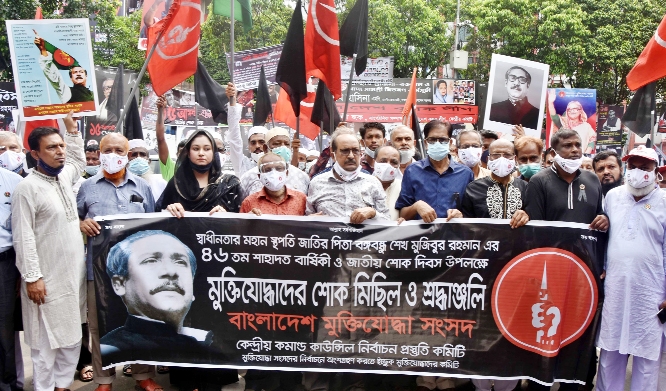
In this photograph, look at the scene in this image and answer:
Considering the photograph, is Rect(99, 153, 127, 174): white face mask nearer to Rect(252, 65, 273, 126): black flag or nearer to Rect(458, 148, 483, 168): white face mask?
Rect(458, 148, 483, 168): white face mask

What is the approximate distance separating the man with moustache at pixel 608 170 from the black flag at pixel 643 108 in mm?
1134

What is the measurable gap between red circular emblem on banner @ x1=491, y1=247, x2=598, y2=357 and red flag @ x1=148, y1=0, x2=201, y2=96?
401cm

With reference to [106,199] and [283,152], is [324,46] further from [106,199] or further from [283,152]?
[106,199]

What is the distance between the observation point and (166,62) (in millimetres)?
6688

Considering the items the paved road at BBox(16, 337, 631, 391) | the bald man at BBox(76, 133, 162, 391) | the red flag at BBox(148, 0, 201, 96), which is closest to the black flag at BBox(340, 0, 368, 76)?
the red flag at BBox(148, 0, 201, 96)

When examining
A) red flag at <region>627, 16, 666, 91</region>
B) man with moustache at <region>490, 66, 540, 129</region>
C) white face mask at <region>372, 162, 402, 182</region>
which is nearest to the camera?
white face mask at <region>372, 162, 402, 182</region>

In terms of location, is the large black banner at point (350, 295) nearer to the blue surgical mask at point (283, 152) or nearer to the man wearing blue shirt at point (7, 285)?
the man wearing blue shirt at point (7, 285)

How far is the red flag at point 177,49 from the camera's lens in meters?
6.59

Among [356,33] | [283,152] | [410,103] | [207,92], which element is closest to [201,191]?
[283,152]

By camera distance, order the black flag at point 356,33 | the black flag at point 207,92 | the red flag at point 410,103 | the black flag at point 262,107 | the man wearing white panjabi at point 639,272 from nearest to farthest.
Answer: the man wearing white panjabi at point 639,272 < the black flag at point 356,33 < the black flag at point 207,92 < the red flag at point 410,103 < the black flag at point 262,107

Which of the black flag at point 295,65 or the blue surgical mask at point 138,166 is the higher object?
Answer: the black flag at point 295,65

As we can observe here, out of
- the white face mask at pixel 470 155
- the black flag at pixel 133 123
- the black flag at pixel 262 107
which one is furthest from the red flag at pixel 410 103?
the black flag at pixel 133 123

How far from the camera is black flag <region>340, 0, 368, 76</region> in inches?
275

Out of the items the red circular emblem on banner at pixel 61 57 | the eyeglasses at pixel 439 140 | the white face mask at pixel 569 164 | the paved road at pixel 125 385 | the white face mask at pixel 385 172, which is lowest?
the paved road at pixel 125 385
